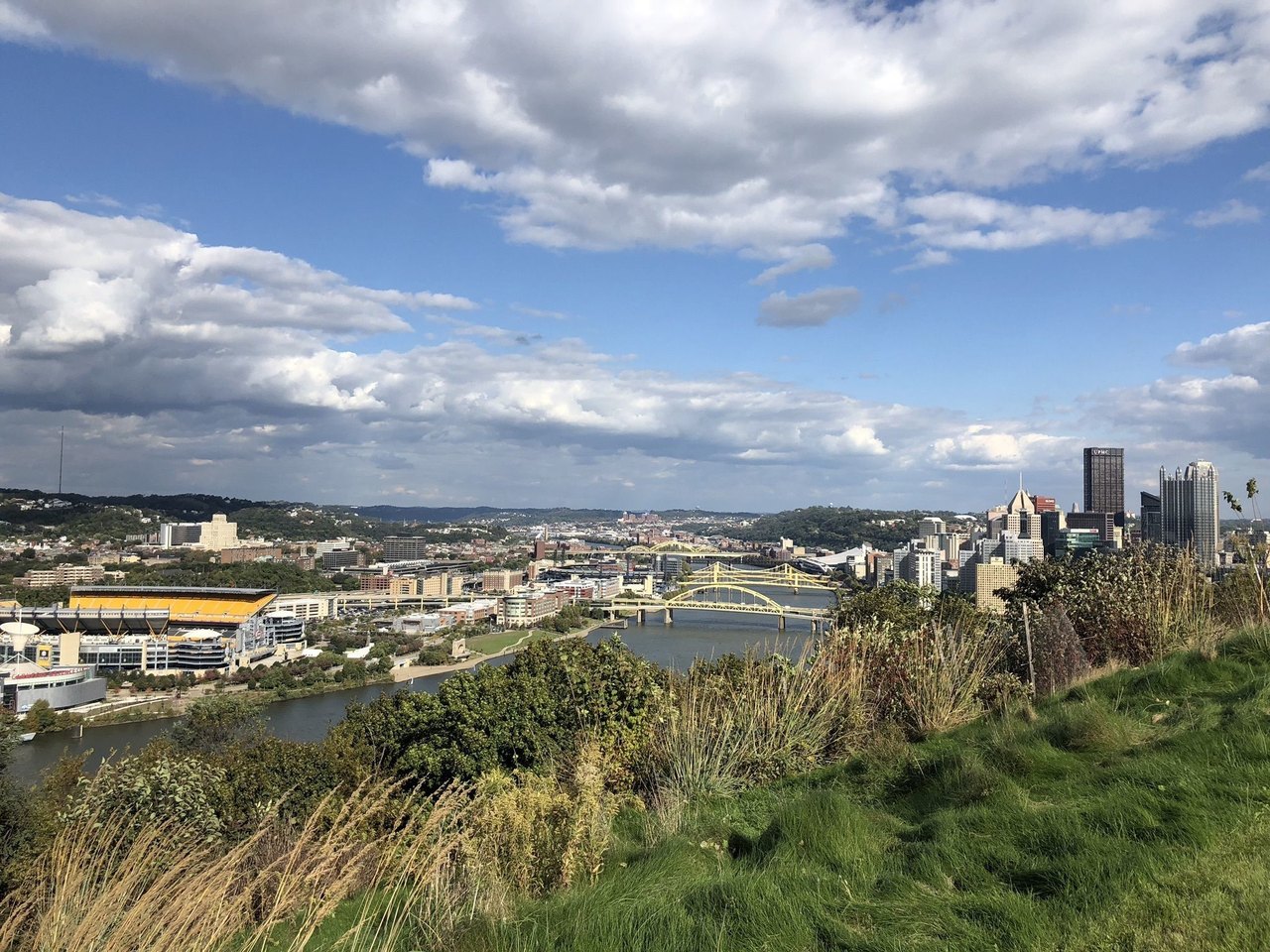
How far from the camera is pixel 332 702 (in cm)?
3011

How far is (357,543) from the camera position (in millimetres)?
107625

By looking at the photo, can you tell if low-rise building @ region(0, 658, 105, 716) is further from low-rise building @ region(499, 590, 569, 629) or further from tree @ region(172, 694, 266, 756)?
low-rise building @ region(499, 590, 569, 629)

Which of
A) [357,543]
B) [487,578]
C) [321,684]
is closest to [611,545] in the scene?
[357,543]

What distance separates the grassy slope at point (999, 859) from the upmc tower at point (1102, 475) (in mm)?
73342

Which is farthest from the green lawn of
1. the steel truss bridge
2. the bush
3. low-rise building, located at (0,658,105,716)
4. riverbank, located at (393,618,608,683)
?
the bush

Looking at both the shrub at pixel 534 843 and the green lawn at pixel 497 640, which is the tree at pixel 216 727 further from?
the green lawn at pixel 497 640

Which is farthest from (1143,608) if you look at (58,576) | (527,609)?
(58,576)

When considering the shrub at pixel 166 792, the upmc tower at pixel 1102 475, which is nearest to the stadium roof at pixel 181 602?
the shrub at pixel 166 792

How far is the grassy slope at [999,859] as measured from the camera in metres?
1.94

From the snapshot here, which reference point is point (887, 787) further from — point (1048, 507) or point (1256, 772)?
point (1048, 507)

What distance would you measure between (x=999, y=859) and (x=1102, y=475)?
255 ft

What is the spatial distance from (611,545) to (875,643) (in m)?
136

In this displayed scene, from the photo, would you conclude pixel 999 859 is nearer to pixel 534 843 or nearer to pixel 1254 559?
pixel 534 843

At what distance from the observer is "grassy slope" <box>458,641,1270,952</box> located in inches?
76.3
